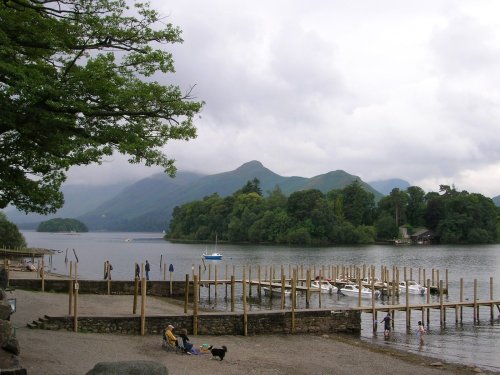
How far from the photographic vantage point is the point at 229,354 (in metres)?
21.4

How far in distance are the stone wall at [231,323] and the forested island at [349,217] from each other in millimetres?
120191

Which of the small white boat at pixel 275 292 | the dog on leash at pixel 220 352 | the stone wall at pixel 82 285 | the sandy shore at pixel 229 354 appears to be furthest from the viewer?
the small white boat at pixel 275 292

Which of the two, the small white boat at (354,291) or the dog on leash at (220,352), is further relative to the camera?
the small white boat at (354,291)

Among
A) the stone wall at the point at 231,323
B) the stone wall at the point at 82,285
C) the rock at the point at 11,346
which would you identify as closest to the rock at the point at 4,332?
the rock at the point at 11,346

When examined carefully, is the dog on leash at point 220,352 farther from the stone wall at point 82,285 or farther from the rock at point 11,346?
the stone wall at point 82,285

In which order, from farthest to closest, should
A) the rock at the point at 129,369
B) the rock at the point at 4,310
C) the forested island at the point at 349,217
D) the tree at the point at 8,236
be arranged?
the forested island at the point at 349,217
the tree at the point at 8,236
the rock at the point at 4,310
the rock at the point at 129,369

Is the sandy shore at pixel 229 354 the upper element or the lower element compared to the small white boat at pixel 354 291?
upper

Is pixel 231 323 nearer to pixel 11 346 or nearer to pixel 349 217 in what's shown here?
pixel 11 346

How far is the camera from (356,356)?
2322cm

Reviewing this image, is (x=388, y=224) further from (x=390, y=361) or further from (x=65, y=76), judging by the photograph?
(x=65, y=76)

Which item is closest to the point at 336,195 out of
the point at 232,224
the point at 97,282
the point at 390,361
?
the point at 232,224

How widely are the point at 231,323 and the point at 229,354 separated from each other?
169 inches

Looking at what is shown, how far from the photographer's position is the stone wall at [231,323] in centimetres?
2319

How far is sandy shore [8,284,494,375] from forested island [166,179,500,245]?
123849 millimetres
